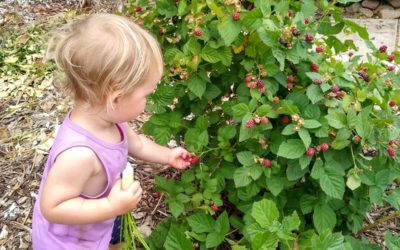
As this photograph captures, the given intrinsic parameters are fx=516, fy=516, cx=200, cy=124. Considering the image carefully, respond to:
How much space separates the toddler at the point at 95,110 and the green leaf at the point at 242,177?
0.32 meters

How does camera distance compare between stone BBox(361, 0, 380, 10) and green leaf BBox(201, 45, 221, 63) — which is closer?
green leaf BBox(201, 45, 221, 63)

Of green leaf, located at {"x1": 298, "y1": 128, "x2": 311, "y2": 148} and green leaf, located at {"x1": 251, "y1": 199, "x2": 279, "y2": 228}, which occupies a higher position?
green leaf, located at {"x1": 298, "y1": 128, "x2": 311, "y2": 148}

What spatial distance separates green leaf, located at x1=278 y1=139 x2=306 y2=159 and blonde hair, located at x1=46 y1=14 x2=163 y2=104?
45cm

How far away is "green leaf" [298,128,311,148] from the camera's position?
147 centimetres

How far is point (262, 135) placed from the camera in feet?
5.32

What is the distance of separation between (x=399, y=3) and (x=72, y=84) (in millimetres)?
4362

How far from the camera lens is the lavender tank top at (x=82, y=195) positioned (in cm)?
157

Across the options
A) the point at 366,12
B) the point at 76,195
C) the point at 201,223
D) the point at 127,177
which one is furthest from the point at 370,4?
the point at 76,195

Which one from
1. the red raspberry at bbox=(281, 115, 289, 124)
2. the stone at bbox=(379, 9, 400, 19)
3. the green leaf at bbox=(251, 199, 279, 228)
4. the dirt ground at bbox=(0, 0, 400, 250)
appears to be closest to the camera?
the green leaf at bbox=(251, 199, 279, 228)

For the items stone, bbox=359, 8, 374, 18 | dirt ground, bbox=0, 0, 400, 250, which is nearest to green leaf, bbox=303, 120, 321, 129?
dirt ground, bbox=0, 0, 400, 250

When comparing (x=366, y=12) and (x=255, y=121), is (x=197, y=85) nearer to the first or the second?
(x=255, y=121)

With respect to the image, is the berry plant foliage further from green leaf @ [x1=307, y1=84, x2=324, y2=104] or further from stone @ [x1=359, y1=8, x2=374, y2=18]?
stone @ [x1=359, y1=8, x2=374, y2=18]

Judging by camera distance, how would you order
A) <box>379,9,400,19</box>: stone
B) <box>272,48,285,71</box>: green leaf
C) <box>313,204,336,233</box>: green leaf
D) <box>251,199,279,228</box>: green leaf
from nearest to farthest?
<box>251,199,279,228</box>: green leaf → <box>272,48,285,71</box>: green leaf → <box>313,204,336,233</box>: green leaf → <box>379,9,400,19</box>: stone

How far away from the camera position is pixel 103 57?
1444 mm
